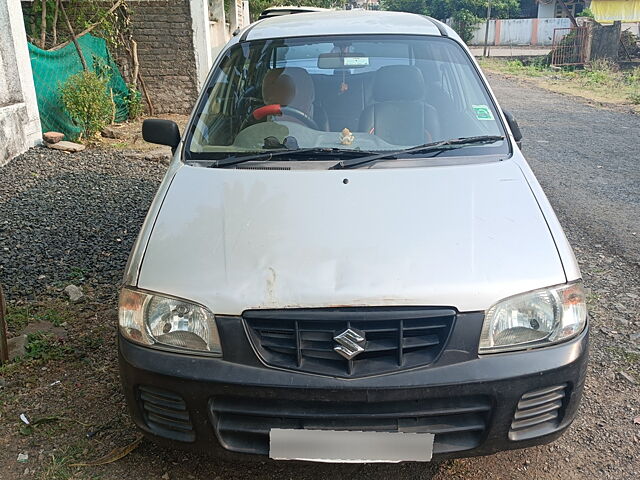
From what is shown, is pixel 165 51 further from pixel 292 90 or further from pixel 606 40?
pixel 606 40

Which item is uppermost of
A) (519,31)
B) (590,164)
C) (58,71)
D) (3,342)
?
(58,71)

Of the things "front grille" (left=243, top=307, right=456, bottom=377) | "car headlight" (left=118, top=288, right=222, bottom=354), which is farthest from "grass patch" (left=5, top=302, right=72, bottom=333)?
"front grille" (left=243, top=307, right=456, bottom=377)

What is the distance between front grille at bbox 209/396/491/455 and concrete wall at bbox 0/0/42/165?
6.19m

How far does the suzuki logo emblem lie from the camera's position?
2059 millimetres

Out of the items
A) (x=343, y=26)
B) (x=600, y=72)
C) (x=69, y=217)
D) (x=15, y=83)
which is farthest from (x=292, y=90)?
(x=600, y=72)

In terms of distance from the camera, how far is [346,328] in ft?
6.87

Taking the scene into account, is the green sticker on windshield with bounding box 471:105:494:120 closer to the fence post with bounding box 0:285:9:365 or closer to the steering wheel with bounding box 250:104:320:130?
the steering wheel with bounding box 250:104:320:130

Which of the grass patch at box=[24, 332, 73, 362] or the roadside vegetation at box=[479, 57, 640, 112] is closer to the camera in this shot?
the grass patch at box=[24, 332, 73, 362]

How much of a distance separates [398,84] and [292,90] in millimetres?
597

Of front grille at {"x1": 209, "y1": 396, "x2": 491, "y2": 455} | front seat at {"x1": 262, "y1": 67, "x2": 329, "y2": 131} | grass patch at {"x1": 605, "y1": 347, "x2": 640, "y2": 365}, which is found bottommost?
grass patch at {"x1": 605, "y1": 347, "x2": 640, "y2": 365}

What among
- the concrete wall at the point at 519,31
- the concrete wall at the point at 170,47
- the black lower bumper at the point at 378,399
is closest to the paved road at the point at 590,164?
the black lower bumper at the point at 378,399

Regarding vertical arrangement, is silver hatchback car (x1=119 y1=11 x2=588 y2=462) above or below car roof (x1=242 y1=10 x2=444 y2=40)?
below

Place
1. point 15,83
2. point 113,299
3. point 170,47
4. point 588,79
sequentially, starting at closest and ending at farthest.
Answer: point 113,299, point 15,83, point 170,47, point 588,79

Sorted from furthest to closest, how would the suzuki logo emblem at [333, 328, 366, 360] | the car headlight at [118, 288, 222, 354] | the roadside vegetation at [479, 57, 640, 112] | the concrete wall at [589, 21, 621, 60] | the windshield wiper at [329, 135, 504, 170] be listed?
the concrete wall at [589, 21, 621, 60] → the roadside vegetation at [479, 57, 640, 112] → the windshield wiper at [329, 135, 504, 170] → the car headlight at [118, 288, 222, 354] → the suzuki logo emblem at [333, 328, 366, 360]
